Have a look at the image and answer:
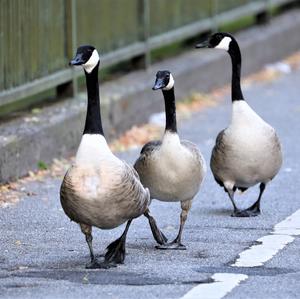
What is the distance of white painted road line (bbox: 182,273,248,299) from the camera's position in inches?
247

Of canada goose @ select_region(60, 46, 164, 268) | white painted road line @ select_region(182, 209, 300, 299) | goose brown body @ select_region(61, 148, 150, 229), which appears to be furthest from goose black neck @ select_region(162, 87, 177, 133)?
white painted road line @ select_region(182, 209, 300, 299)

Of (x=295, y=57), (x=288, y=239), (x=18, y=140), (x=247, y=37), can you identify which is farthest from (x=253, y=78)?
(x=288, y=239)

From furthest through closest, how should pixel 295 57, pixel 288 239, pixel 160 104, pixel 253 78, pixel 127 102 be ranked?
pixel 295 57 < pixel 253 78 < pixel 160 104 < pixel 127 102 < pixel 288 239

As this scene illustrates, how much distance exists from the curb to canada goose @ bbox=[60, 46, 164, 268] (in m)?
2.46

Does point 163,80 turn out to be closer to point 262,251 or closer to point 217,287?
point 262,251

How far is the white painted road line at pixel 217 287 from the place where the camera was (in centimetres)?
627

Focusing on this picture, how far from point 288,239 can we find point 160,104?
5154 mm

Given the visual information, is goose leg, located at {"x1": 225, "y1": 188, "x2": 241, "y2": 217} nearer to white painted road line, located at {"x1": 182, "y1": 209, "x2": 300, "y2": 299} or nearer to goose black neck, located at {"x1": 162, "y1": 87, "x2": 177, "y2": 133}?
white painted road line, located at {"x1": 182, "y1": 209, "x2": 300, "y2": 299}

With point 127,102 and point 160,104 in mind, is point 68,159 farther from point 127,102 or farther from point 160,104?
point 160,104

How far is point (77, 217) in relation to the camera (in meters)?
6.87

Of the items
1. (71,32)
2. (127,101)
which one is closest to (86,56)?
(71,32)

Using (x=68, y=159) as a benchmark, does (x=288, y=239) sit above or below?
above

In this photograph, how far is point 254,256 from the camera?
23.6 ft

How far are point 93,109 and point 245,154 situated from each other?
1.67m
